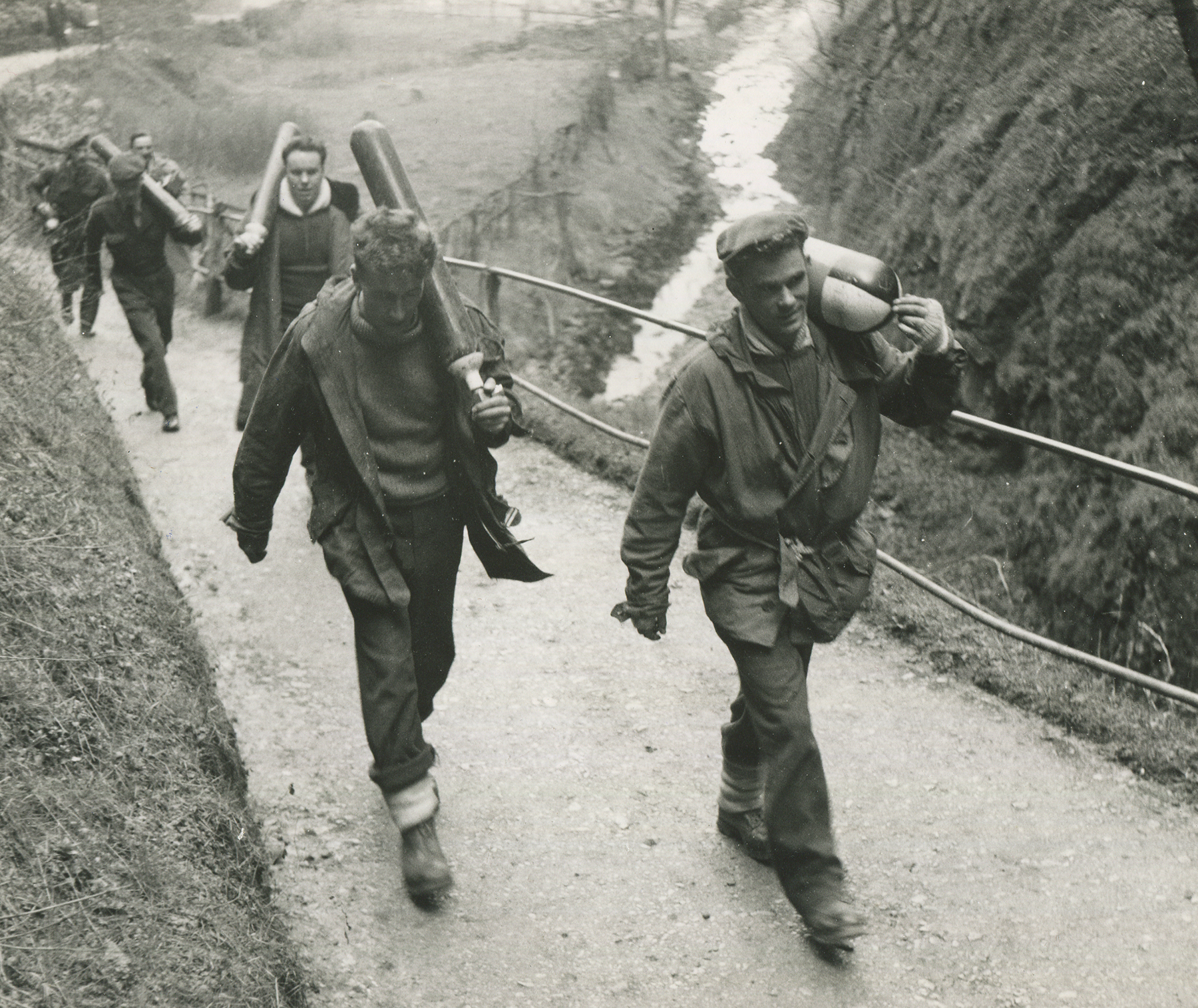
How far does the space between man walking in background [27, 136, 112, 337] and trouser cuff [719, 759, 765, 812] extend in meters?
6.86

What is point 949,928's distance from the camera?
417 cm

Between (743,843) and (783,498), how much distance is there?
141 cm

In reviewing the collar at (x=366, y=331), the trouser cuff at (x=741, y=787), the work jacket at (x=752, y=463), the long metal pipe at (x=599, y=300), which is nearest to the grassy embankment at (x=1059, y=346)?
the trouser cuff at (x=741, y=787)

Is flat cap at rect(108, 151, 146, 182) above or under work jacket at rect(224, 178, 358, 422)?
under

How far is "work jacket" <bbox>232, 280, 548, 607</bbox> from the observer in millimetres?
4191

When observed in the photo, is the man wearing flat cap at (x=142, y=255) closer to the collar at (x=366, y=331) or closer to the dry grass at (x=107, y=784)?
the dry grass at (x=107, y=784)

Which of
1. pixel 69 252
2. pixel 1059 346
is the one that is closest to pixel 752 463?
pixel 1059 346

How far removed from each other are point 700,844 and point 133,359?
30.9ft

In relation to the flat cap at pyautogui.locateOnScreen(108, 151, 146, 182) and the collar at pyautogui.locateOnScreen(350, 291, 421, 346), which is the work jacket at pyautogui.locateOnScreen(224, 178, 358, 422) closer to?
the flat cap at pyautogui.locateOnScreen(108, 151, 146, 182)

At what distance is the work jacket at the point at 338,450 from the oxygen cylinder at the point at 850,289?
1.08m

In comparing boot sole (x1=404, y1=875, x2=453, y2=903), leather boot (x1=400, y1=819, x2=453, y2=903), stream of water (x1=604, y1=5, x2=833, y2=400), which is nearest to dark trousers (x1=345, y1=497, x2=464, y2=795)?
leather boot (x1=400, y1=819, x2=453, y2=903)

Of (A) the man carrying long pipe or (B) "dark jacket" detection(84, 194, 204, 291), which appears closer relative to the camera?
(A) the man carrying long pipe

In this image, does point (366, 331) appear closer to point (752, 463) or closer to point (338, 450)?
point (338, 450)

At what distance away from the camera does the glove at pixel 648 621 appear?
3.88m
